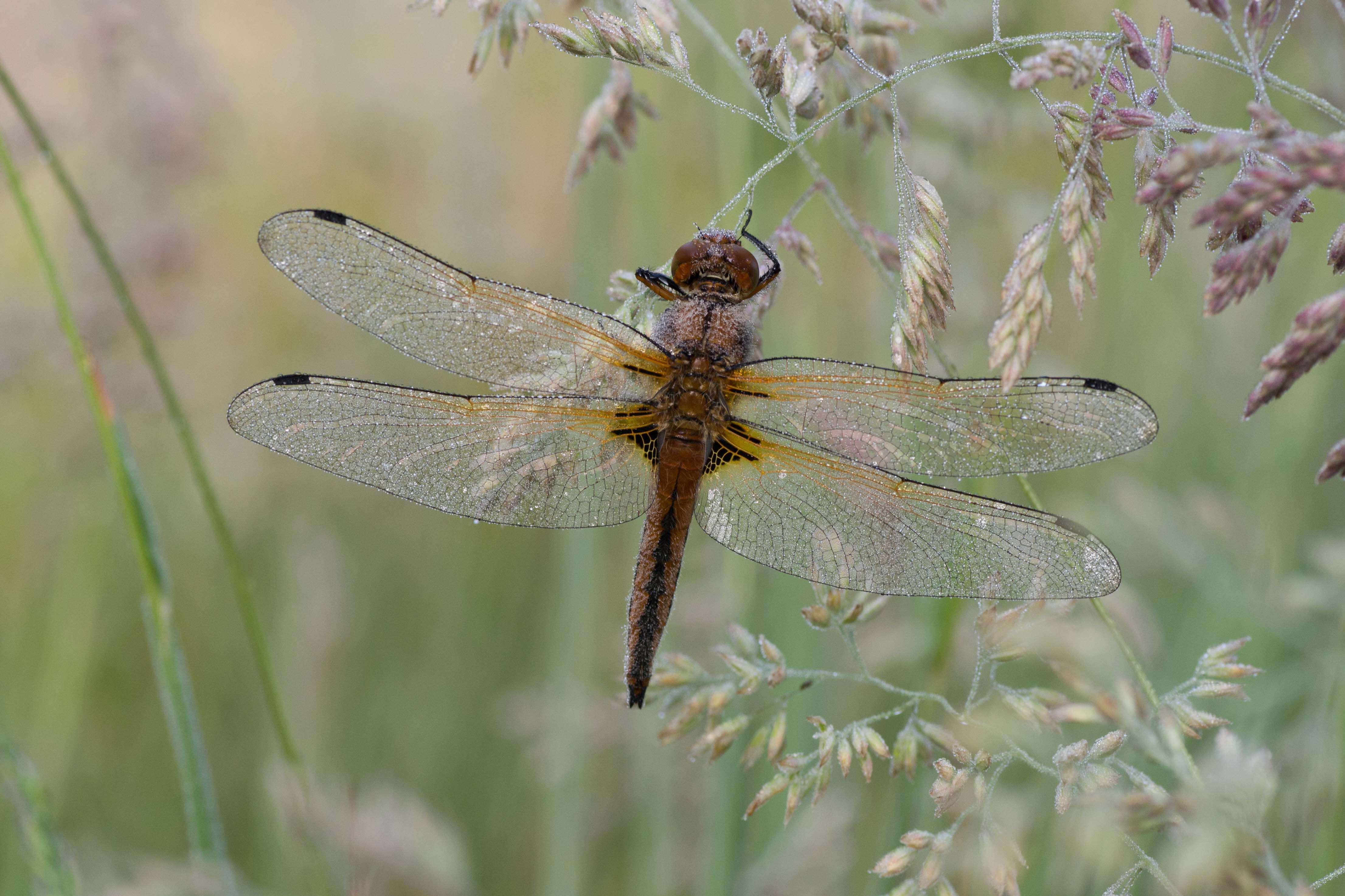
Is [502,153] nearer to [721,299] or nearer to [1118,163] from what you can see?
[1118,163]

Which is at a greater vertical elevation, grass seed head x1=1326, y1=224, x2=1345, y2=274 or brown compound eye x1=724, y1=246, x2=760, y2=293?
grass seed head x1=1326, y1=224, x2=1345, y2=274

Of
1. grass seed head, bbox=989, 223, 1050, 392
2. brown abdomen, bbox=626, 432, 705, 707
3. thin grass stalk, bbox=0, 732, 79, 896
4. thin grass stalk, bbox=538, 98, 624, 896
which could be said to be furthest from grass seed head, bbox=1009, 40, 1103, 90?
thin grass stalk, bbox=0, 732, 79, 896

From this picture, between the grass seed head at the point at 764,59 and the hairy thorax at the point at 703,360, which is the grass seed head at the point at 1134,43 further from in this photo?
the hairy thorax at the point at 703,360

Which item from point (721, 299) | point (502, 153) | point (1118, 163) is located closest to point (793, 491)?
point (721, 299)

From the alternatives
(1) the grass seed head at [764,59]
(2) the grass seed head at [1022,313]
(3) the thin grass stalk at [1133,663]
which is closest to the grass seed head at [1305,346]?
(2) the grass seed head at [1022,313]

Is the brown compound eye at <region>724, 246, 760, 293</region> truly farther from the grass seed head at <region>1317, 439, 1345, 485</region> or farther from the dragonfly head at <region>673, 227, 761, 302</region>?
the grass seed head at <region>1317, 439, 1345, 485</region>

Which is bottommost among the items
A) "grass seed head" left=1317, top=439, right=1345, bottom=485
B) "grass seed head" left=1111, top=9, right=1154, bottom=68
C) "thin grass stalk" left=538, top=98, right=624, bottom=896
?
"thin grass stalk" left=538, top=98, right=624, bottom=896

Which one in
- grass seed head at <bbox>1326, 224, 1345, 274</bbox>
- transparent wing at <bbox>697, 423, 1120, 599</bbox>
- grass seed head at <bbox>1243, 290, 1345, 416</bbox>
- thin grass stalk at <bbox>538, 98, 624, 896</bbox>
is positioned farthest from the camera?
thin grass stalk at <bbox>538, 98, 624, 896</bbox>

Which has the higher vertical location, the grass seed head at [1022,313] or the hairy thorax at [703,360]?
the grass seed head at [1022,313]
